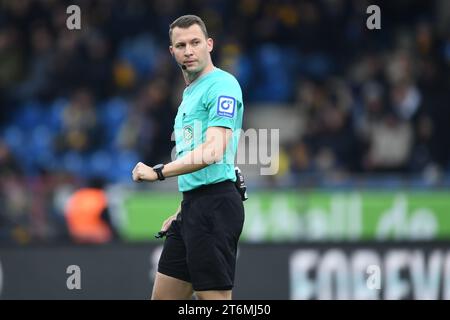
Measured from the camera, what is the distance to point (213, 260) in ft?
20.7

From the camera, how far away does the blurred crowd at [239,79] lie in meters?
13.8

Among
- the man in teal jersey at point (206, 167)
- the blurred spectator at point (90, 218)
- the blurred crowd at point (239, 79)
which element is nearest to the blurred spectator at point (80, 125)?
the blurred crowd at point (239, 79)

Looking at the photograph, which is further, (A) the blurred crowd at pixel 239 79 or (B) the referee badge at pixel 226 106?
(A) the blurred crowd at pixel 239 79

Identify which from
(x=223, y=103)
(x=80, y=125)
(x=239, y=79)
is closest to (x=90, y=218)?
(x=80, y=125)

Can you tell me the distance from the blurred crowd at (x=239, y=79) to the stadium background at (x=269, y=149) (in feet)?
0.08

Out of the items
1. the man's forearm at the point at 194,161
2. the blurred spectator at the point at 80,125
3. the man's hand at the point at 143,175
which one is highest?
the blurred spectator at the point at 80,125

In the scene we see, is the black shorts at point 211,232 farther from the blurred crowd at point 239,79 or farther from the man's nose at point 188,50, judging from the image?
the blurred crowd at point 239,79

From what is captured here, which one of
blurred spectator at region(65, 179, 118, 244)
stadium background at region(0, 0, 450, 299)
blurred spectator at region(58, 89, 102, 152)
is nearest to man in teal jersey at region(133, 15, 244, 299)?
stadium background at region(0, 0, 450, 299)

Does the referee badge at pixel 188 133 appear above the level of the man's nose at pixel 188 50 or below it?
below

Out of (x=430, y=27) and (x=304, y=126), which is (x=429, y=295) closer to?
(x=304, y=126)

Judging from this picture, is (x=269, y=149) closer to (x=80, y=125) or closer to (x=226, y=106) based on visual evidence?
(x=80, y=125)

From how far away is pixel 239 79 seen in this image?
50.0 ft

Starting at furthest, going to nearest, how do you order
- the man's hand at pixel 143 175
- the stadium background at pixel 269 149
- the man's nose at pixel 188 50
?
1. the stadium background at pixel 269 149
2. the man's nose at pixel 188 50
3. the man's hand at pixel 143 175
